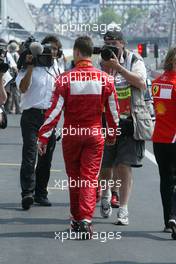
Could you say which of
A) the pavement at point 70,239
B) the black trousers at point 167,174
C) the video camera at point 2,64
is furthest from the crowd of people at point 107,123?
the video camera at point 2,64

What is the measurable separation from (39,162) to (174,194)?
7.02 ft

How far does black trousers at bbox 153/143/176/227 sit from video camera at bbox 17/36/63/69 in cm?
177

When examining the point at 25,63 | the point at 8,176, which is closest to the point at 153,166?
the point at 8,176

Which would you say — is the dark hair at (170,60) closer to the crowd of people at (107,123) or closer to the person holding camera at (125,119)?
the crowd of people at (107,123)

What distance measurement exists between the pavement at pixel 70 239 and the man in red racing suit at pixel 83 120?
40 centimetres

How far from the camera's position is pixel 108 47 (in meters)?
10.3

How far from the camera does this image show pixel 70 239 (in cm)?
961

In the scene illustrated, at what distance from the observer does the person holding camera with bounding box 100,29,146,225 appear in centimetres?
1045

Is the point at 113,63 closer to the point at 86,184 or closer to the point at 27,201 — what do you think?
the point at 86,184

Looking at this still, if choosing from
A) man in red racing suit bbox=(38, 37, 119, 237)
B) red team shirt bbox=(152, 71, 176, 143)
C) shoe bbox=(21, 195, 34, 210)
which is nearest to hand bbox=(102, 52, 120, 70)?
man in red racing suit bbox=(38, 37, 119, 237)

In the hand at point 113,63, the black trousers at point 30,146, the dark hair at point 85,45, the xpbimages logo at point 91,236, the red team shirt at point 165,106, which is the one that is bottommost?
the xpbimages logo at point 91,236

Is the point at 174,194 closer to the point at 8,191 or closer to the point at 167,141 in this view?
the point at 167,141

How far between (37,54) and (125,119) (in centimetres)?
125

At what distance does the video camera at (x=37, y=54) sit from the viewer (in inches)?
435
